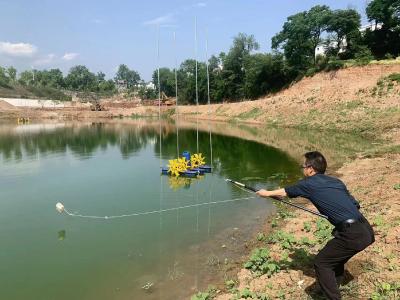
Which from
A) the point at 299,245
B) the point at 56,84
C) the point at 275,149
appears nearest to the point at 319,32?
the point at 275,149

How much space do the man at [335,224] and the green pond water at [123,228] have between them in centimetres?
331

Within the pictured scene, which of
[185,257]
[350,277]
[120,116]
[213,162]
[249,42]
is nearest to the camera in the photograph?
[350,277]

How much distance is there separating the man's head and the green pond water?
149 inches

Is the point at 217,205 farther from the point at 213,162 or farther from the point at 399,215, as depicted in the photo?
the point at 213,162

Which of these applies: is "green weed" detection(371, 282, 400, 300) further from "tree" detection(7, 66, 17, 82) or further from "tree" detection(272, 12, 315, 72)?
"tree" detection(7, 66, 17, 82)

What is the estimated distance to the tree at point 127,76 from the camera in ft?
606

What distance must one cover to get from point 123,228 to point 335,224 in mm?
8424

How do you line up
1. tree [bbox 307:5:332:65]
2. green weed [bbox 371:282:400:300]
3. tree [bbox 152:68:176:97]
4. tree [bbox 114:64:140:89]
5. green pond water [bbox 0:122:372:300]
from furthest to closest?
tree [bbox 114:64:140:89], tree [bbox 152:68:176:97], tree [bbox 307:5:332:65], green pond water [bbox 0:122:372:300], green weed [bbox 371:282:400:300]

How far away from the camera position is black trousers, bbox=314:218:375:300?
569 centimetres

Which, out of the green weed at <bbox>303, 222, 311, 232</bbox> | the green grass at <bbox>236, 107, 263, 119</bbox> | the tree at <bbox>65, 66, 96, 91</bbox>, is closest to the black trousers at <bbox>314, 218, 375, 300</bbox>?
the green weed at <bbox>303, 222, 311, 232</bbox>

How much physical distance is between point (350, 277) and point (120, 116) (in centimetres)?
9054

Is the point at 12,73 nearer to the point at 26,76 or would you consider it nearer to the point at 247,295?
the point at 26,76

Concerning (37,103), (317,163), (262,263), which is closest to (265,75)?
(262,263)

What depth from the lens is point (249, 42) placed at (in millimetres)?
84625
